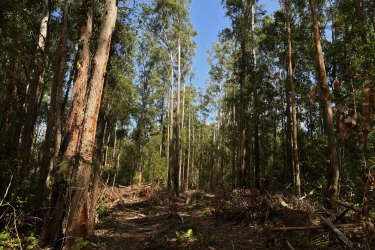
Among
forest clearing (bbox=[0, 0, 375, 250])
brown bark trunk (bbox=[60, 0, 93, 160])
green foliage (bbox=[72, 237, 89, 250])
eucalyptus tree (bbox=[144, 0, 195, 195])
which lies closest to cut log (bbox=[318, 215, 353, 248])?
forest clearing (bbox=[0, 0, 375, 250])

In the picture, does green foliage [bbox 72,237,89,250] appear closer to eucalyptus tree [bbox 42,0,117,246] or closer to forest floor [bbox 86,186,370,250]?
eucalyptus tree [bbox 42,0,117,246]

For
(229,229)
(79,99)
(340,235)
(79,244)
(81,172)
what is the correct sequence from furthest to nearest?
(229,229) < (79,99) < (81,172) < (79,244) < (340,235)

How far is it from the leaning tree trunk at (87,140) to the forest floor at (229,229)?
0.65 metres

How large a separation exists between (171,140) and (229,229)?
43.7 feet

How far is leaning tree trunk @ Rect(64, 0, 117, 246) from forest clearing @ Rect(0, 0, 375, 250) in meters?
0.02

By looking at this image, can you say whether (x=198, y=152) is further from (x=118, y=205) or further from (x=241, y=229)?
(x=241, y=229)

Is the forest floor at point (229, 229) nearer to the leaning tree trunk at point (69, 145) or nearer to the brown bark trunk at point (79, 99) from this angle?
the leaning tree trunk at point (69, 145)

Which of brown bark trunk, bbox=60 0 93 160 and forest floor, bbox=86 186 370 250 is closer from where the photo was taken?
forest floor, bbox=86 186 370 250

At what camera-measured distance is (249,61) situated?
65.9ft

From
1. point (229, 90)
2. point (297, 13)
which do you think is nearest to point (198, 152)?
point (229, 90)

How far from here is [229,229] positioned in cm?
893

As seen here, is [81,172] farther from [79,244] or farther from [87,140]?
[79,244]

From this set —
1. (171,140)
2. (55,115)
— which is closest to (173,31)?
(171,140)

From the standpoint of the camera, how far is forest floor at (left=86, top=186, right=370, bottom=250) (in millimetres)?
6184
